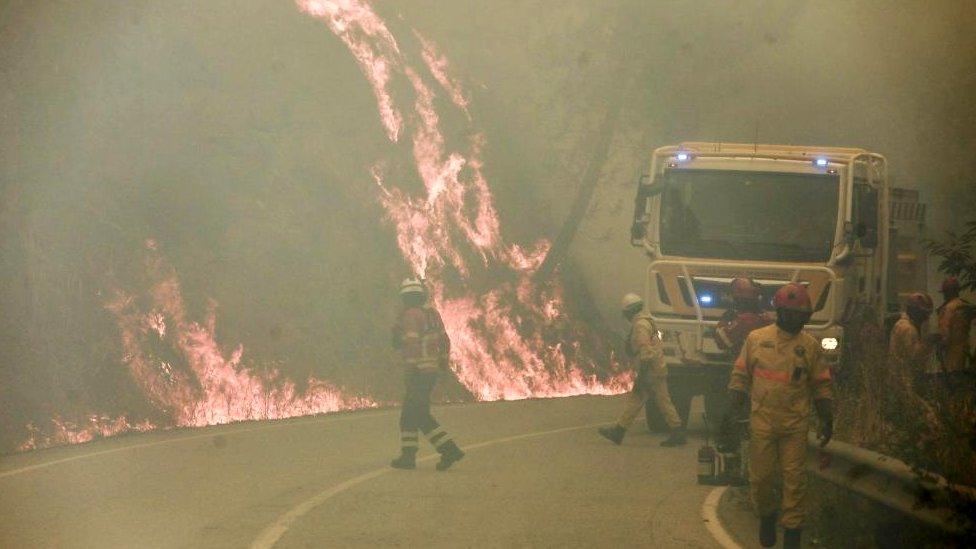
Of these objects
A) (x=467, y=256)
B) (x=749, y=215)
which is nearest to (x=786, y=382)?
(x=749, y=215)

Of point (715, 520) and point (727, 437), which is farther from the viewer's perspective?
Result: point (727, 437)

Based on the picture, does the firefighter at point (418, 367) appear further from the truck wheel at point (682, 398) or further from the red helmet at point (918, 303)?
the red helmet at point (918, 303)

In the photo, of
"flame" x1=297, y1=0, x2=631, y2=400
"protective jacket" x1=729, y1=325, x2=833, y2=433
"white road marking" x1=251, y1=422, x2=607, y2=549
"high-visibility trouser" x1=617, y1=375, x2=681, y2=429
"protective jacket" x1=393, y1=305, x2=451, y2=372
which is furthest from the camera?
"flame" x1=297, y1=0, x2=631, y2=400

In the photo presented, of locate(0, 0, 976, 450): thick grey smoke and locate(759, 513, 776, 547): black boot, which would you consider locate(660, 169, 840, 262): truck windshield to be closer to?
locate(0, 0, 976, 450): thick grey smoke

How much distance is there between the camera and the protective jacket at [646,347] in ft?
56.6

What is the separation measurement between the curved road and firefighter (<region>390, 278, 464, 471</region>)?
246mm

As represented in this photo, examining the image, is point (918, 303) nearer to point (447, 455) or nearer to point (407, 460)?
point (447, 455)

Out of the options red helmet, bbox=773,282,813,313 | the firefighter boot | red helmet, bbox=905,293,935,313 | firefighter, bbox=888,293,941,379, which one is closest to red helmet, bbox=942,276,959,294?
firefighter, bbox=888,293,941,379

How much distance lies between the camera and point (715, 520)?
37.6 ft

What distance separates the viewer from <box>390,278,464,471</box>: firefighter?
568 inches

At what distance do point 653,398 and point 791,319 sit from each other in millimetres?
8363

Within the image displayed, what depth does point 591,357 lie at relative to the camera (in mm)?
33656

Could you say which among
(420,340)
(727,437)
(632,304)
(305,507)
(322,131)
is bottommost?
(305,507)

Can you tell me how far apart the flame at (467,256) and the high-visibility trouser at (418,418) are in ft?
46.1
